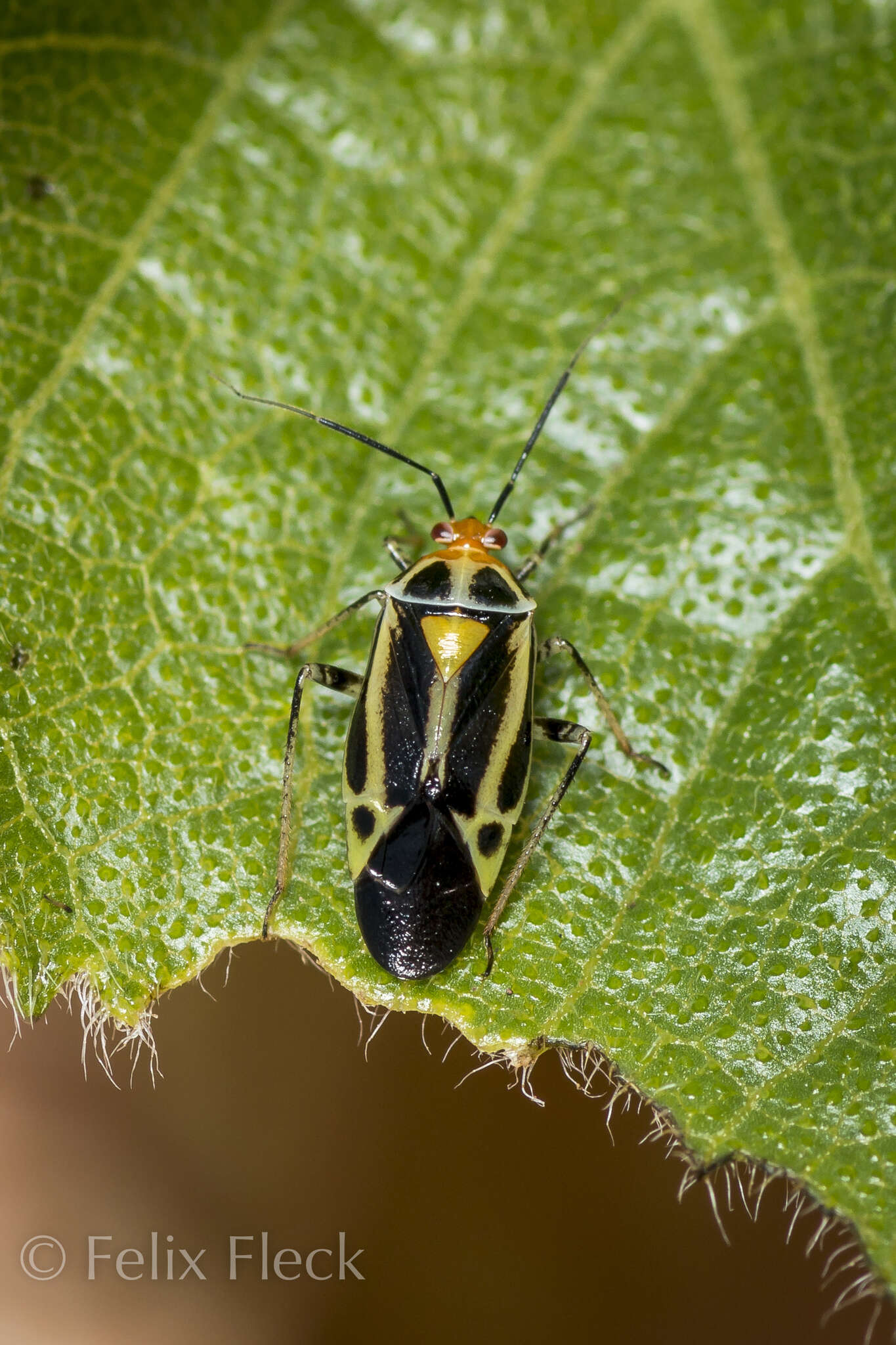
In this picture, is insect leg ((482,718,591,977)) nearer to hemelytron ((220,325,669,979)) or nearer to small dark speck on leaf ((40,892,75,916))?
hemelytron ((220,325,669,979))

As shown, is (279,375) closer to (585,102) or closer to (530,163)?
(530,163)

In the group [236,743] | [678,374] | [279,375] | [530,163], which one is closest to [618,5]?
[530,163]

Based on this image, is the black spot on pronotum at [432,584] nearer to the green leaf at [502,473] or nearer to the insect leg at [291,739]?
the green leaf at [502,473]

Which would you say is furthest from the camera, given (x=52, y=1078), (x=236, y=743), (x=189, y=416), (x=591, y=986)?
(x=52, y=1078)

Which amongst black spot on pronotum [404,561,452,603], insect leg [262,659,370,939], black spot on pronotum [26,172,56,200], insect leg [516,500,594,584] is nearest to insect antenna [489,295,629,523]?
insect leg [516,500,594,584]

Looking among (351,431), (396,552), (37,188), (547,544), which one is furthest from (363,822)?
(37,188)

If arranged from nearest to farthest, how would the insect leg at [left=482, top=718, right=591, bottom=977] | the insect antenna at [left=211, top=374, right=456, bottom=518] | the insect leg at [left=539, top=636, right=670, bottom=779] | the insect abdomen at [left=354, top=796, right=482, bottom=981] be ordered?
1. the insect abdomen at [left=354, top=796, right=482, bottom=981]
2. the insect leg at [left=482, top=718, right=591, bottom=977]
3. the insect leg at [left=539, top=636, right=670, bottom=779]
4. the insect antenna at [left=211, top=374, right=456, bottom=518]
